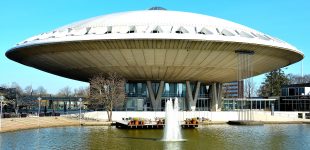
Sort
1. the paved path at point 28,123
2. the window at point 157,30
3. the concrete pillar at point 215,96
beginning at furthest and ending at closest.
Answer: the concrete pillar at point 215,96 → the window at point 157,30 → the paved path at point 28,123

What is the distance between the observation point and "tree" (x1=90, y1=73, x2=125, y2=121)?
45938mm

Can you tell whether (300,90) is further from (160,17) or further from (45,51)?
(45,51)

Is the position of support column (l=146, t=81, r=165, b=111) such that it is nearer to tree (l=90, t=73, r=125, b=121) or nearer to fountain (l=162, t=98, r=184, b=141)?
tree (l=90, t=73, r=125, b=121)

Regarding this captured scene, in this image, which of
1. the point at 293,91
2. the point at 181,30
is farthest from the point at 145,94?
the point at 293,91

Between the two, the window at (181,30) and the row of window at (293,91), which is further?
the row of window at (293,91)

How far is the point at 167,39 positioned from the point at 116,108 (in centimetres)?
1869

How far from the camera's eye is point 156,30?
4012cm

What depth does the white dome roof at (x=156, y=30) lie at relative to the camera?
3828 centimetres

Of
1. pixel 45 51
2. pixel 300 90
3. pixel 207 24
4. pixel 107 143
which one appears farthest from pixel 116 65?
pixel 300 90

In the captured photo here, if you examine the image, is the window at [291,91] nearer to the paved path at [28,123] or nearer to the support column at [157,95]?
the support column at [157,95]

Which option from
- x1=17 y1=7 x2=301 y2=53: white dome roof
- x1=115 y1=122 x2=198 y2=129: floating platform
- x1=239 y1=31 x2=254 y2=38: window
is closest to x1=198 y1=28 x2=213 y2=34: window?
x1=17 y1=7 x2=301 y2=53: white dome roof

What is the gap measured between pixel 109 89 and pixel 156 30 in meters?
11.0

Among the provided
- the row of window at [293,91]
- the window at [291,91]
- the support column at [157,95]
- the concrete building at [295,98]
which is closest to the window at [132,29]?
the support column at [157,95]

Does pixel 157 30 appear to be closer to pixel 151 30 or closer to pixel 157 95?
pixel 151 30
